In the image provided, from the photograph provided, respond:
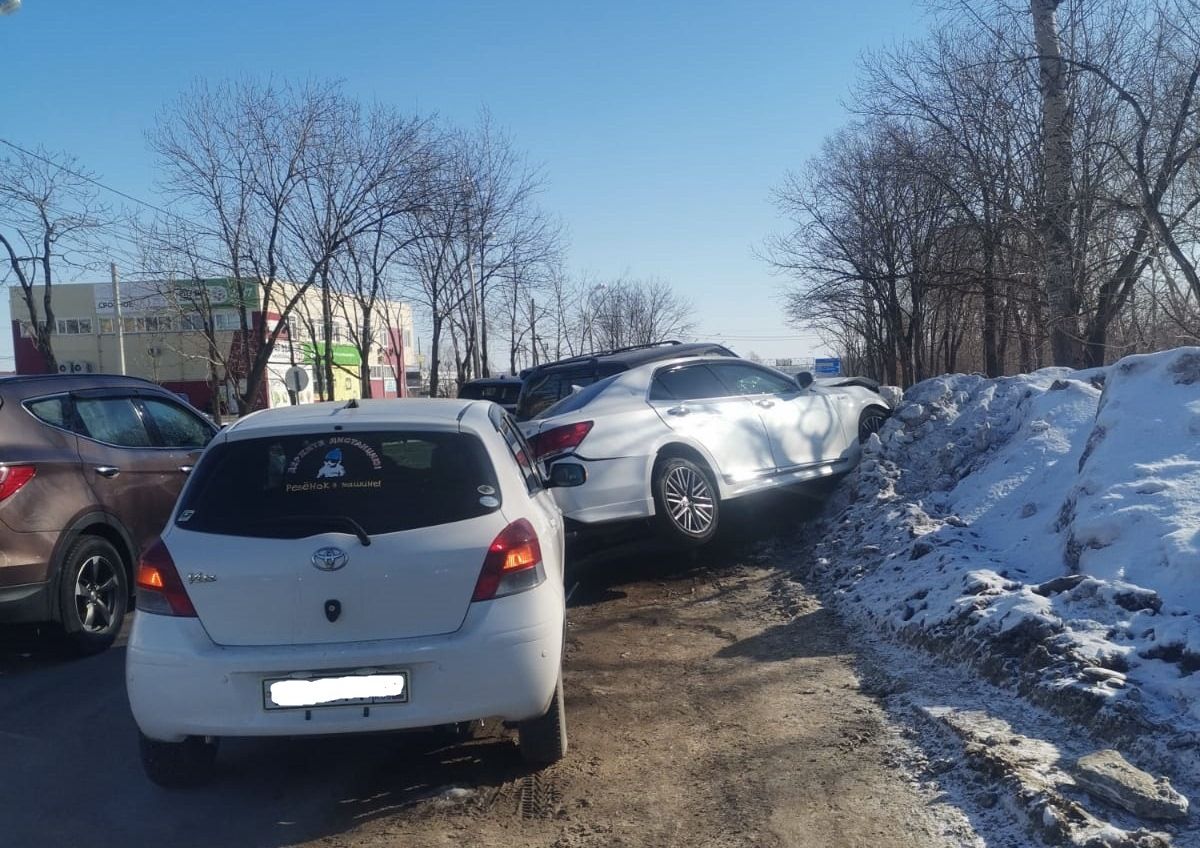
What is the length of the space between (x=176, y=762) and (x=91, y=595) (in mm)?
3108

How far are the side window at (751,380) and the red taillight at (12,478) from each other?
5666mm

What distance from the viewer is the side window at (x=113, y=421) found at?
7.44m

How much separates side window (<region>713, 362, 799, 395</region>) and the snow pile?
1.01 metres

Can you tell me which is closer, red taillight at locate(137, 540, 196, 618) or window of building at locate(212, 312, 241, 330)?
red taillight at locate(137, 540, 196, 618)

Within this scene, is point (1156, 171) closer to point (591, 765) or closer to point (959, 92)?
point (959, 92)

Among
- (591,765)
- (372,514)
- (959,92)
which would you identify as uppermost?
(959,92)

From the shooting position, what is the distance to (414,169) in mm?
23750

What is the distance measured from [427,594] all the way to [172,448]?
5.14m

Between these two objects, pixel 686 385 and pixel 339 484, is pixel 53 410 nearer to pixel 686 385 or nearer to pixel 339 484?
pixel 339 484

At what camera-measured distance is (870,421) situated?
10820 millimetres

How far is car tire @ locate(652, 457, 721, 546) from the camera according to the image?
8.30 m

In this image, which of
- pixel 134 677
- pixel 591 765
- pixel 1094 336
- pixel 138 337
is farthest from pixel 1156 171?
pixel 138 337

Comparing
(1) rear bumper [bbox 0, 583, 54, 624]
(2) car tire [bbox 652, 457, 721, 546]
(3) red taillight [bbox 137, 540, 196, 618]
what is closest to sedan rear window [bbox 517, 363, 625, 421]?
(2) car tire [bbox 652, 457, 721, 546]

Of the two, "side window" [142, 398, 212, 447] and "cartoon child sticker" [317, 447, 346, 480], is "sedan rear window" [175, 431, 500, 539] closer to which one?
"cartoon child sticker" [317, 447, 346, 480]
